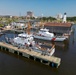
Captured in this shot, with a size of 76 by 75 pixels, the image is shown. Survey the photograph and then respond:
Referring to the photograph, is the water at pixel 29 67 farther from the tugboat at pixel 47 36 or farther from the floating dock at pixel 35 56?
the tugboat at pixel 47 36

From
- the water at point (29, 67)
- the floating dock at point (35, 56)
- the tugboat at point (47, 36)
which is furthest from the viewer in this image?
the tugboat at point (47, 36)

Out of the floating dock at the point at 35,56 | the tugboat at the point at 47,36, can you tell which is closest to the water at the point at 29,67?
the floating dock at the point at 35,56

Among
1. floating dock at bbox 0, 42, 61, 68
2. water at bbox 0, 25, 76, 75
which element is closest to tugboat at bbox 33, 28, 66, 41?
water at bbox 0, 25, 76, 75

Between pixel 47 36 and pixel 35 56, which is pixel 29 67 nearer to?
pixel 35 56

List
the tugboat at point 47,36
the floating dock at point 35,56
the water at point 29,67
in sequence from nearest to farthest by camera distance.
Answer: the water at point 29,67 < the floating dock at point 35,56 < the tugboat at point 47,36

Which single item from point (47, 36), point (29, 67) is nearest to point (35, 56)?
point (29, 67)

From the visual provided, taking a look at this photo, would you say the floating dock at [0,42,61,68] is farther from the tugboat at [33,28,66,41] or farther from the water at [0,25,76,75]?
the tugboat at [33,28,66,41]

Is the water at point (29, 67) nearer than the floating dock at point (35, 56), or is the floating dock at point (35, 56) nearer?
the water at point (29, 67)

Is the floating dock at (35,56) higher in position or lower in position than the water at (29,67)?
higher

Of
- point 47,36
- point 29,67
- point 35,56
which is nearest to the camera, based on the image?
point 29,67
